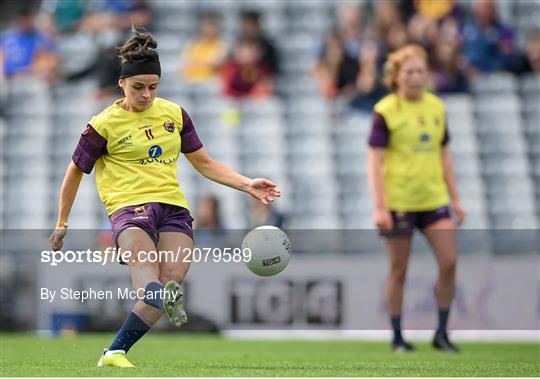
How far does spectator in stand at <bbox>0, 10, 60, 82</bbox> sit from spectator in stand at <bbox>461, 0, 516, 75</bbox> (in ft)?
18.4

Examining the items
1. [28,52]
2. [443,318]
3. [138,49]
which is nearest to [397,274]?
[443,318]

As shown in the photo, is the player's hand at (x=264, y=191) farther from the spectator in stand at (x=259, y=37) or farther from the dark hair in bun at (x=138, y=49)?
the spectator in stand at (x=259, y=37)

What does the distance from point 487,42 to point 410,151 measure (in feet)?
25.3

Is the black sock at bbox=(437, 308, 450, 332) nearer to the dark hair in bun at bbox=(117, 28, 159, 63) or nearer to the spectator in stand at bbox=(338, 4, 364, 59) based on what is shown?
the dark hair in bun at bbox=(117, 28, 159, 63)

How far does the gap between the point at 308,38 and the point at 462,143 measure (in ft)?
9.83

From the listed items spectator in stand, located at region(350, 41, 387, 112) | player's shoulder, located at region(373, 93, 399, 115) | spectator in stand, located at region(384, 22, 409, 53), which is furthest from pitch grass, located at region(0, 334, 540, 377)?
spectator in stand, located at region(384, 22, 409, 53)

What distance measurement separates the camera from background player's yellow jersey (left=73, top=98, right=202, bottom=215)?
722cm

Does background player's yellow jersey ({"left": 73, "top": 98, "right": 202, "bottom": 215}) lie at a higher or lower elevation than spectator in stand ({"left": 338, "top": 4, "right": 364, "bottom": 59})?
lower

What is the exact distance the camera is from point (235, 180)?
7.59 m

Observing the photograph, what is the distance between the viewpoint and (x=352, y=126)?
55.1ft

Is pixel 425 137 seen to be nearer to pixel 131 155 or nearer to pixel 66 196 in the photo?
pixel 131 155

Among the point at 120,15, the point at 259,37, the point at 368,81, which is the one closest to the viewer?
the point at 368,81

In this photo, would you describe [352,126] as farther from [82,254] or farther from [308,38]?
[82,254]

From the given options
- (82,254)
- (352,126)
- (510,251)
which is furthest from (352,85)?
(82,254)
